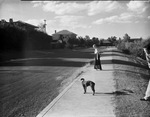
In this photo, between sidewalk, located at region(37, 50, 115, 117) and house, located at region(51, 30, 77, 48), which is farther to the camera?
house, located at region(51, 30, 77, 48)

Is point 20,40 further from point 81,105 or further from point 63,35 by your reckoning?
point 81,105

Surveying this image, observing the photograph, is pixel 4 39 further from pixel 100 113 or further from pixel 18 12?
pixel 100 113

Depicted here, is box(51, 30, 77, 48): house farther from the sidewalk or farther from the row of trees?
the row of trees

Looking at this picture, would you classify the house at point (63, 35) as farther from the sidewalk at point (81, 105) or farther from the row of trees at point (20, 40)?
the row of trees at point (20, 40)

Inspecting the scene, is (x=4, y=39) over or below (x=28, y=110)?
over

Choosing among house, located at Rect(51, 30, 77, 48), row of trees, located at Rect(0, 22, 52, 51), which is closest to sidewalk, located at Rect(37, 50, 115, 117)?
house, located at Rect(51, 30, 77, 48)

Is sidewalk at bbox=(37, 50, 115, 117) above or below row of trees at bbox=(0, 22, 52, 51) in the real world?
below

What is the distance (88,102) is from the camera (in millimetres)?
4645

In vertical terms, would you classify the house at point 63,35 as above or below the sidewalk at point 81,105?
above

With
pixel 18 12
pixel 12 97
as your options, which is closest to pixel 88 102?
pixel 12 97

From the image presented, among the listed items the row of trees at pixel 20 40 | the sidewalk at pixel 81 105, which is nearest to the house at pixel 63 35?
the sidewalk at pixel 81 105

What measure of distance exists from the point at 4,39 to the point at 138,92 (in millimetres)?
18313

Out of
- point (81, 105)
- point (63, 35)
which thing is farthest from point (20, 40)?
point (81, 105)

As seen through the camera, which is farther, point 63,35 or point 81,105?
point 63,35
